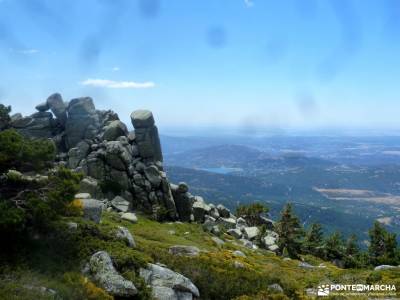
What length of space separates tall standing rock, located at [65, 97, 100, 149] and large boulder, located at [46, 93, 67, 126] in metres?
1.66

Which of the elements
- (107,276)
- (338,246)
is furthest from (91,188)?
(338,246)

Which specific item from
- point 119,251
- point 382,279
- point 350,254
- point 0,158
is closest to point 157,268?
point 119,251

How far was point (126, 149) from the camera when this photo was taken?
69.4 meters

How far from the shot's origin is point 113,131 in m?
71.4

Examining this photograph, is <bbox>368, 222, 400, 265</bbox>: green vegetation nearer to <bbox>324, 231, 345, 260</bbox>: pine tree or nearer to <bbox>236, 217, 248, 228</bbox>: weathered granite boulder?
<bbox>324, 231, 345, 260</bbox>: pine tree

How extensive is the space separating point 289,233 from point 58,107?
162 feet

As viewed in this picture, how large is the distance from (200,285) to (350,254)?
5893cm

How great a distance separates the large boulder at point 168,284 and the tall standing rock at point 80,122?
48620mm

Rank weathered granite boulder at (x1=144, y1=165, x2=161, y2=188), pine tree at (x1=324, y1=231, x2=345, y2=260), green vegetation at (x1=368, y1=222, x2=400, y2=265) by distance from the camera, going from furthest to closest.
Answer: pine tree at (x1=324, y1=231, x2=345, y2=260) → green vegetation at (x1=368, y1=222, x2=400, y2=265) → weathered granite boulder at (x1=144, y1=165, x2=161, y2=188)

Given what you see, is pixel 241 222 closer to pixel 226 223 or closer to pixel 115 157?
pixel 226 223

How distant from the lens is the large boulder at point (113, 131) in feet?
234

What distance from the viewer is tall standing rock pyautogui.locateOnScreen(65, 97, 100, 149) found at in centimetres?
7269

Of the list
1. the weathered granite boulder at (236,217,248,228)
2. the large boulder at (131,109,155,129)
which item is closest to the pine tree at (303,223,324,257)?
the weathered granite boulder at (236,217,248,228)

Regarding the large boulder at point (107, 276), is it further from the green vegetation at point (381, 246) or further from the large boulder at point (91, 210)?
the green vegetation at point (381, 246)
